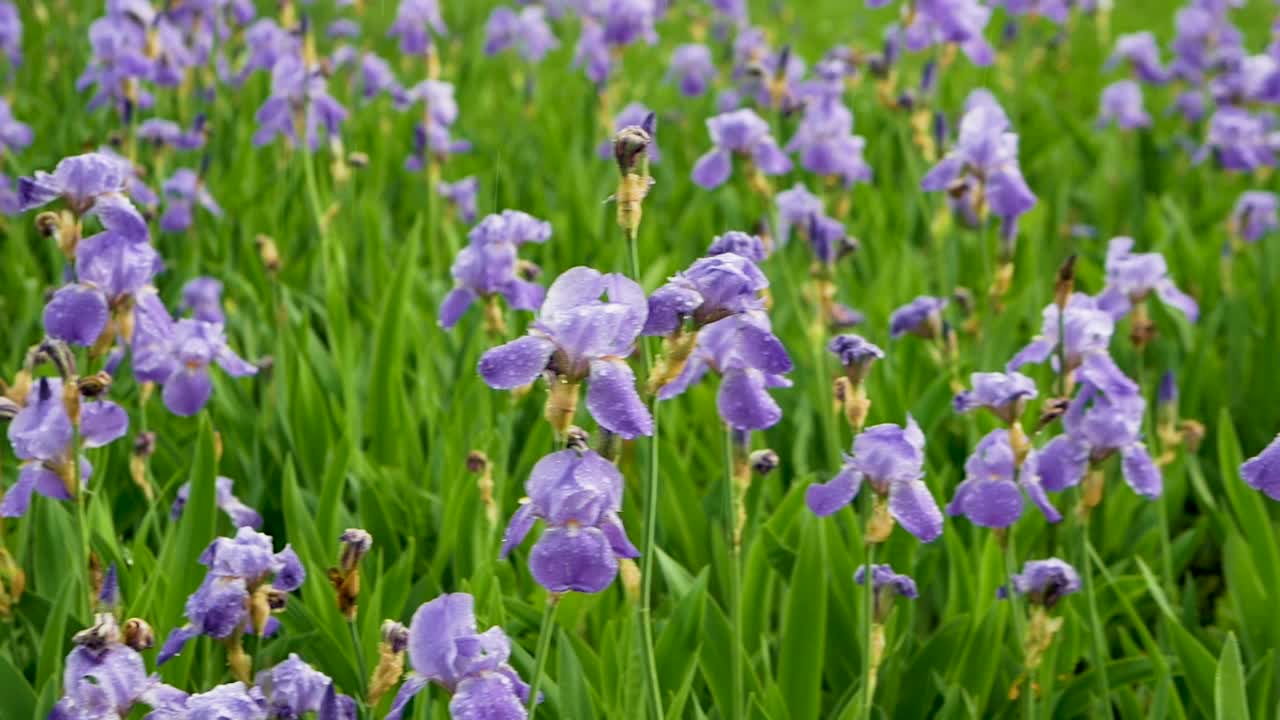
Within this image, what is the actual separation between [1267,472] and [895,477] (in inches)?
15.9

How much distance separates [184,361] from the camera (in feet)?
7.68

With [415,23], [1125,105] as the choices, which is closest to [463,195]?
[415,23]

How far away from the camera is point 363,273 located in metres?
3.76

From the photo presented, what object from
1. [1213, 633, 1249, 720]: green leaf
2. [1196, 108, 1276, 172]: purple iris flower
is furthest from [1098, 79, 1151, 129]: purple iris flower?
[1213, 633, 1249, 720]: green leaf

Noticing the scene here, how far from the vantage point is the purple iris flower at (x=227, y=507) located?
2.15m

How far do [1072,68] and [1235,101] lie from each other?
2.62 m

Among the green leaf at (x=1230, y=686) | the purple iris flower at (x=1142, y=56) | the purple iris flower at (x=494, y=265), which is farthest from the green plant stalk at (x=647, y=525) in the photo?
the purple iris flower at (x=1142, y=56)

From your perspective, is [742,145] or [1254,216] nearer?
[742,145]

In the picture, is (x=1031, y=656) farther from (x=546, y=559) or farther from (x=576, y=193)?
(x=576, y=193)

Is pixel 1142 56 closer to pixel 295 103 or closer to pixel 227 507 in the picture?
pixel 295 103

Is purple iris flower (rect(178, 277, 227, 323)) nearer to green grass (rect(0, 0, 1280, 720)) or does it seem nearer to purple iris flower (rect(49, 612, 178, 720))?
green grass (rect(0, 0, 1280, 720))

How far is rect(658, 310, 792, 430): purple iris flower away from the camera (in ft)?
4.72

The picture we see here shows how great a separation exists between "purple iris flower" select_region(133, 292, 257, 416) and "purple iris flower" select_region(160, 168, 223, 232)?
1.24 meters

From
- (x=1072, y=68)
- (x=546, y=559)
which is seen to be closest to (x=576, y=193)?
(x=546, y=559)
